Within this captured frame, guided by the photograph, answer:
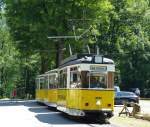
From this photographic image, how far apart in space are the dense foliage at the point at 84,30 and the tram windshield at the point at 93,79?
25.1 metres

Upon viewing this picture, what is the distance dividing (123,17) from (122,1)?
2.32 meters

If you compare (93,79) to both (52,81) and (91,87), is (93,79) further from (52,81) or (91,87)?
(52,81)

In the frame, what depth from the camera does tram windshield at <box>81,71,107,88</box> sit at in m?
27.0

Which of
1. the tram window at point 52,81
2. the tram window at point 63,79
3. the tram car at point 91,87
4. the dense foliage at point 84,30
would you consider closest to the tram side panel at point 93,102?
the tram car at point 91,87

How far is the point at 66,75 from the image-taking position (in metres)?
30.4

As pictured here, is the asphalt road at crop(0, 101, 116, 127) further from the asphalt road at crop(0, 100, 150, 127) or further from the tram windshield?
the tram windshield

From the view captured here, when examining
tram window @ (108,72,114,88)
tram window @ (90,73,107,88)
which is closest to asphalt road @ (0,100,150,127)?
tram window @ (90,73,107,88)

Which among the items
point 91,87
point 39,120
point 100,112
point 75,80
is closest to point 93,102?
point 100,112

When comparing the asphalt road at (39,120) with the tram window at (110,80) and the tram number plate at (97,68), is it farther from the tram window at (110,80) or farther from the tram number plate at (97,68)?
the tram number plate at (97,68)

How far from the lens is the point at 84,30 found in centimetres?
5481

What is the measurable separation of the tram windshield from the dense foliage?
82.5 ft

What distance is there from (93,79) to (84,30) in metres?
27.9

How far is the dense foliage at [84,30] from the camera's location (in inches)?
2149

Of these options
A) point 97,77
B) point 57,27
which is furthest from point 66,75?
point 57,27
